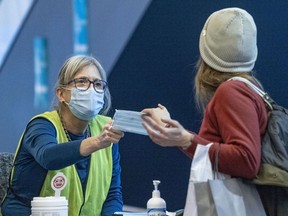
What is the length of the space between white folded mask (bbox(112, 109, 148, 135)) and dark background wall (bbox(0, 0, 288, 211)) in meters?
0.97

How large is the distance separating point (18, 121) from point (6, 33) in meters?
0.49

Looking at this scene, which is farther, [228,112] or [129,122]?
[129,122]

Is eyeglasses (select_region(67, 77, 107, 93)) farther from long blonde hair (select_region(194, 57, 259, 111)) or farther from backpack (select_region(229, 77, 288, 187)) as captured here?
backpack (select_region(229, 77, 288, 187))

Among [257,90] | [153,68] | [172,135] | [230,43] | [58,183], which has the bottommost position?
[58,183]

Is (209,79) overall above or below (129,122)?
above

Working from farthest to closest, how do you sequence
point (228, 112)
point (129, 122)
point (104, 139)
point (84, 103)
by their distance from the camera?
1. point (84, 103)
2. point (104, 139)
3. point (129, 122)
4. point (228, 112)

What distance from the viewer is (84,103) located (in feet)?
8.86

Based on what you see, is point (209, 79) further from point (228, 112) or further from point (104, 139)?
point (104, 139)

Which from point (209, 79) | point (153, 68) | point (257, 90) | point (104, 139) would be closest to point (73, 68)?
point (104, 139)

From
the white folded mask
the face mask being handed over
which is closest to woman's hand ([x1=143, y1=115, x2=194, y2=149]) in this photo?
the white folded mask

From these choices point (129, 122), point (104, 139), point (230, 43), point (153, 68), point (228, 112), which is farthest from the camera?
point (153, 68)

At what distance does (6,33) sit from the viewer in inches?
145

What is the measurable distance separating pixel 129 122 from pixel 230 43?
0.42 m

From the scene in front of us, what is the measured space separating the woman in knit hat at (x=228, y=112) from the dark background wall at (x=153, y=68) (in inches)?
40.8
